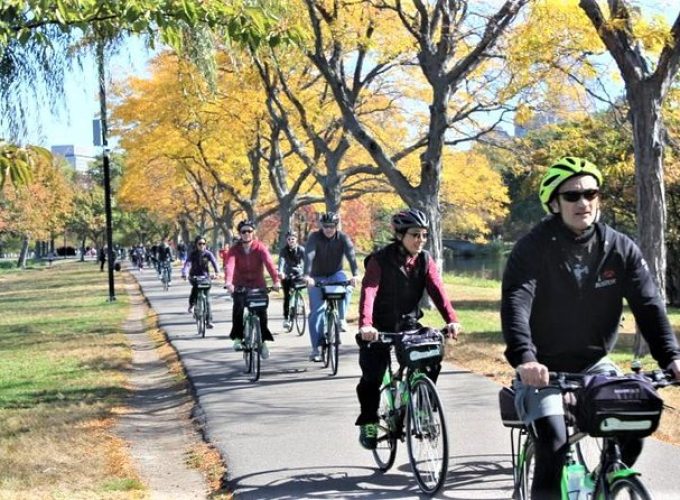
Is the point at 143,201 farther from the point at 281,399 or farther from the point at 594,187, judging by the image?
the point at 594,187

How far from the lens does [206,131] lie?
27609 millimetres

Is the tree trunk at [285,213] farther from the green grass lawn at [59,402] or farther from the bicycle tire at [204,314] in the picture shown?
the bicycle tire at [204,314]

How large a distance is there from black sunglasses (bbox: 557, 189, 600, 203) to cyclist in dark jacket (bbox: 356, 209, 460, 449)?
7.13 ft

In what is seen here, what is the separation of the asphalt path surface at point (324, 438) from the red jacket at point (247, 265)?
1176 millimetres

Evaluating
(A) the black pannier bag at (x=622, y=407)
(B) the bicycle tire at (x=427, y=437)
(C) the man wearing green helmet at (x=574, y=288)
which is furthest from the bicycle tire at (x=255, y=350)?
(A) the black pannier bag at (x=622, y=407)

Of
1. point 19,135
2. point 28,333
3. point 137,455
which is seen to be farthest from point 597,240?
point 28,333

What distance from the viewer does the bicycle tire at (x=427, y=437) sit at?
17.8 feet

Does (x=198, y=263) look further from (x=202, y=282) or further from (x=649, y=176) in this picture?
(x=649, y=176)

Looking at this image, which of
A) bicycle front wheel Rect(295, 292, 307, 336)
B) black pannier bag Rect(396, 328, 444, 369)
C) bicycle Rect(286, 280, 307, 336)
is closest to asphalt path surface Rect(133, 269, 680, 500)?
black pannier bag Rect(396, 328, 444, 369)

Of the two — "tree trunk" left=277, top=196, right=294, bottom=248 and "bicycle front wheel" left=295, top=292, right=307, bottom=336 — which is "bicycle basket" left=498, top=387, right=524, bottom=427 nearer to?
"bicycle front wheel" left=295, top=292, right=307, bottom=336

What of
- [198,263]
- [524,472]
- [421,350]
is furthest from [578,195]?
[198,263]

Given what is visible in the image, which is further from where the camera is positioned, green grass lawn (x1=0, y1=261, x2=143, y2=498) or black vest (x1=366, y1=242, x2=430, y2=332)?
green grass lawn (x1=0, y1=261, x2=143, y2=498)

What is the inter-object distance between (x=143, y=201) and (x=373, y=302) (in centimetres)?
4069

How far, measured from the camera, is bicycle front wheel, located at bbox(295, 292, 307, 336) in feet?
50.9
